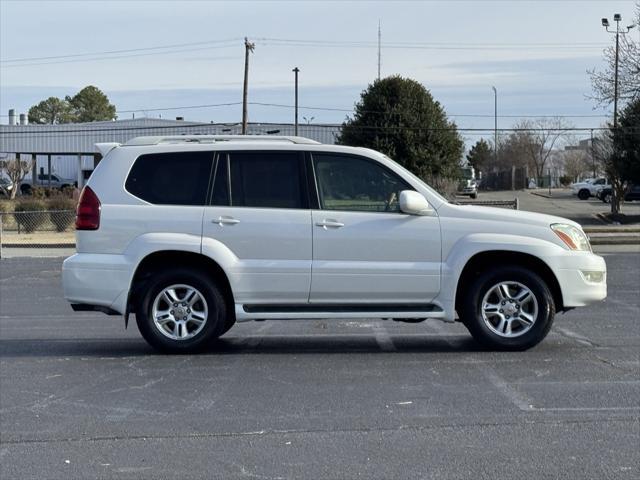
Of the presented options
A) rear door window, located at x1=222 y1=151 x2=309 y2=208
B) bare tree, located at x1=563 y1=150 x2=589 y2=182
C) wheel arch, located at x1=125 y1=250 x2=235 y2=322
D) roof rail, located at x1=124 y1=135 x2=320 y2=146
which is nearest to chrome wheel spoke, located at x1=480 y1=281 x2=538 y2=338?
rear door window, located at x1=222 y1=151 x2=309 y2=208

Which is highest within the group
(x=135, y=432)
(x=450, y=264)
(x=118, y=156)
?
(x=118, y=156)

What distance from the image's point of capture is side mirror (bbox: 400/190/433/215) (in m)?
8.45

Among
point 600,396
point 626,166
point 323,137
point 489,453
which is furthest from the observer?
point 323,137

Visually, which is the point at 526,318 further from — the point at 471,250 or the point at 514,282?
the point at 471,250

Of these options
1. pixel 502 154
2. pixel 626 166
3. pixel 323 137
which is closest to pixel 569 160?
pixel 502 154

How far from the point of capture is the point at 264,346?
9453mm

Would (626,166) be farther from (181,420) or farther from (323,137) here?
(181,420)

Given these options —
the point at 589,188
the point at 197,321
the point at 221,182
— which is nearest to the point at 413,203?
the point at 221,182

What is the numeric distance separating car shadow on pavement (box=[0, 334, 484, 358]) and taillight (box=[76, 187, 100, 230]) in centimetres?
131

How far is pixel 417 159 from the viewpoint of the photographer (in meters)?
45.0

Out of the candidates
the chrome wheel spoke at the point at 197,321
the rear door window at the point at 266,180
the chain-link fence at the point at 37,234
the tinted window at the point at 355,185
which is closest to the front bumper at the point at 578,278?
the tinted window at the point at 355,185

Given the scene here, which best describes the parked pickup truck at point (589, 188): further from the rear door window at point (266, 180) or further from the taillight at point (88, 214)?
the taillight at point (88, 214)

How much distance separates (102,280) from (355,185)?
2.51 meters

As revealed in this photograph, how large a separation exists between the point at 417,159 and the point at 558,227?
36.6m
